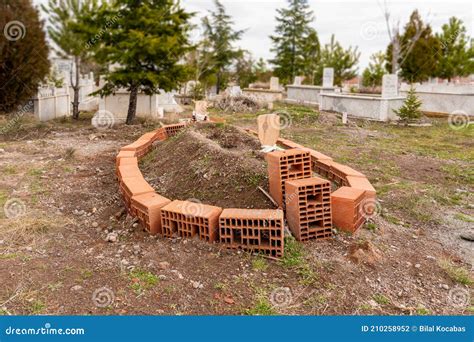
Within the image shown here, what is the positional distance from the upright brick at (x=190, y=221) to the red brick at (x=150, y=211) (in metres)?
0.13

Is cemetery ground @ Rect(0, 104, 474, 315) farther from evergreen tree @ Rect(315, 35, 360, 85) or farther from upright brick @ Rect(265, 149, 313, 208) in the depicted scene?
evergreen tree @ Rect(315, 35, 360, 85)

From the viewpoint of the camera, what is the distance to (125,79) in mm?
12852

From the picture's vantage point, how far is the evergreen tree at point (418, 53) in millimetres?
29234

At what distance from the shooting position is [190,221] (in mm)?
4258

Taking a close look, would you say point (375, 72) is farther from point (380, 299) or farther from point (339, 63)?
point (380, 299)

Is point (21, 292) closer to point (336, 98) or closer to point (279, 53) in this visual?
point (336, 98)

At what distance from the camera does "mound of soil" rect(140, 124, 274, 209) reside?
16.9 feet

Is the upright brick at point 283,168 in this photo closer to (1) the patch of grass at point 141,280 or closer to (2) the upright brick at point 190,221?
(2) the upright brick at point 190,221

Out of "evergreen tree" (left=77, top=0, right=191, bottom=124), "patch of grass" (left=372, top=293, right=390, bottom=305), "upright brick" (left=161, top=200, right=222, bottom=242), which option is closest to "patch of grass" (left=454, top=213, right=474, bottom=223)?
"patch of grass" (left=372, top=293, right=390, bottom=305)

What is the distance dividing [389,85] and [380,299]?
14.7m

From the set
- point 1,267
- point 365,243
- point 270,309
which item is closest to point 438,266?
point 365,243

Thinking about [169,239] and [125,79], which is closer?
[169,239]

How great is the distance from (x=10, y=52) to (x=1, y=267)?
10564 mm

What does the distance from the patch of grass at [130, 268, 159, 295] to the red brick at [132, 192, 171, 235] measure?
84 cm
